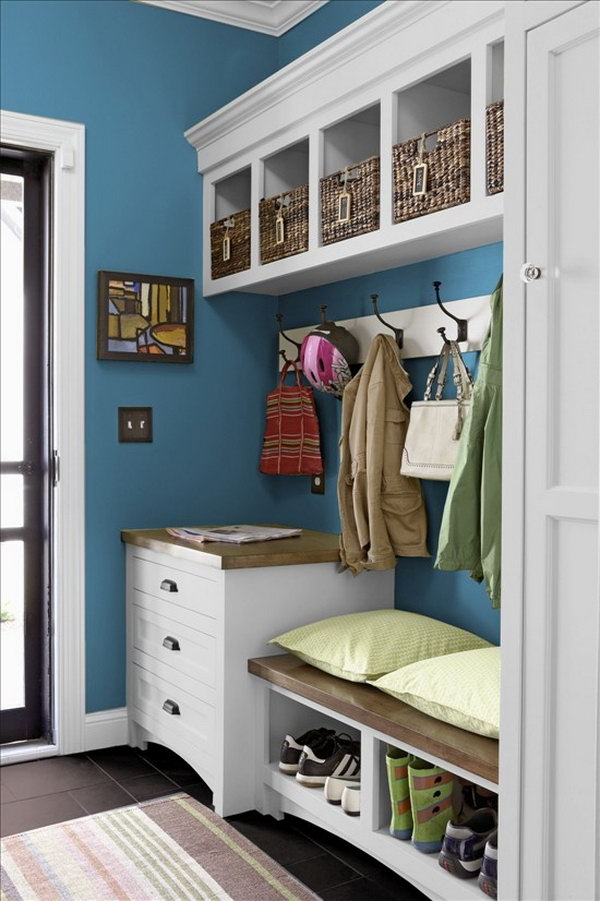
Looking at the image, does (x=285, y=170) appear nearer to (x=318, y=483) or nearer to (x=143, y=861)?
(x=318, y=483)

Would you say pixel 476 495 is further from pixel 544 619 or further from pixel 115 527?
pixel 115 527

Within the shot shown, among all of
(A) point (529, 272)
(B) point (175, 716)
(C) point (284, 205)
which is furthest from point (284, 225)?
(B) point (175, 716)

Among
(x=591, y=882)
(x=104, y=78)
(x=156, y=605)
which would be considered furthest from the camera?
(x=104, y=78)

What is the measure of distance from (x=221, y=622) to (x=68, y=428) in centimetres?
103

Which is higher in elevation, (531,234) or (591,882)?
(531,234)

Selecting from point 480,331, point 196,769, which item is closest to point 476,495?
point 480,331

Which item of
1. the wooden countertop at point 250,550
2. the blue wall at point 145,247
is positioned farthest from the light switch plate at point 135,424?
the wooden countertop at point 250,550

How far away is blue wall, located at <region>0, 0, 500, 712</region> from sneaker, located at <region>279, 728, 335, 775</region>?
61cm

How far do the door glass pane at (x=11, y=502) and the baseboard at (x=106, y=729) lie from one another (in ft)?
2.49

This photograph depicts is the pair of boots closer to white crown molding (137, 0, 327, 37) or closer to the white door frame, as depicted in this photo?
the white door frame

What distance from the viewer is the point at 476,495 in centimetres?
230

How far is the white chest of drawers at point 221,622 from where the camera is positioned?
2.69m

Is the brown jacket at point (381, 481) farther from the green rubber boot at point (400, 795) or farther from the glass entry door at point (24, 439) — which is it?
the glass entry door at point (24, 439)

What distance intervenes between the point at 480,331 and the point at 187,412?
1331 mm
